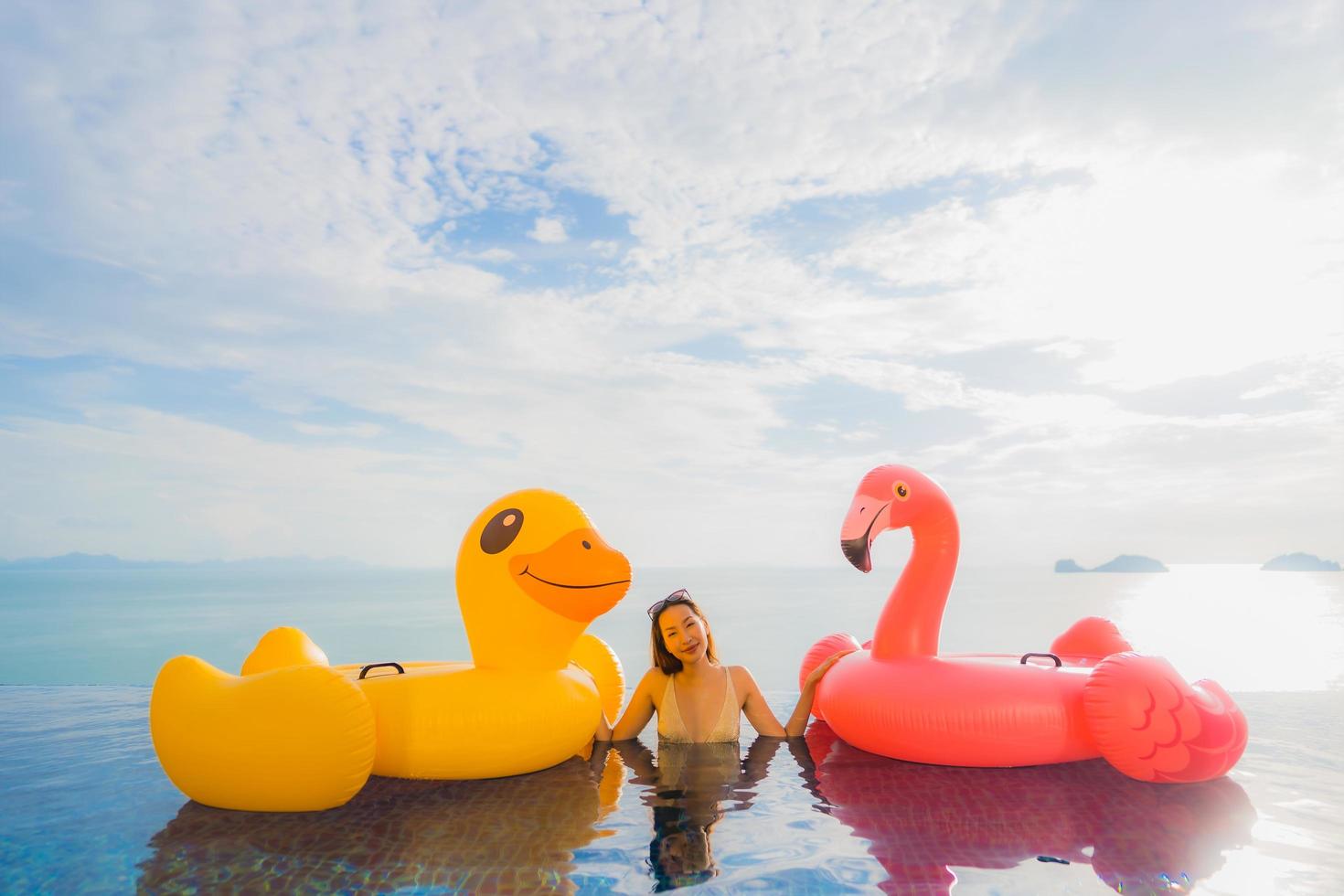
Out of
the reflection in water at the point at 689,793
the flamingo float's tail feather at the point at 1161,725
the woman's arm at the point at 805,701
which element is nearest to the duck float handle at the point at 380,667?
the reflection in water at the point at 689,793

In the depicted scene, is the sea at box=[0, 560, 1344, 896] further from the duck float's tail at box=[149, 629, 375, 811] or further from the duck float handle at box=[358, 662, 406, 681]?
the duck float handle at box=[358, 662, 406, 681]

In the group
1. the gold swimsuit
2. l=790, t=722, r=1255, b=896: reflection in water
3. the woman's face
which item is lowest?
l=790, t=722, r=1255, b=896: reflection in water

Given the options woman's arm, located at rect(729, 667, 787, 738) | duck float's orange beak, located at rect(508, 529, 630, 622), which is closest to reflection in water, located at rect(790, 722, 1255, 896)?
woman's arm, located at rect(729, 667, 787, 738)

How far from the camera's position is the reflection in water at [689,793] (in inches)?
116

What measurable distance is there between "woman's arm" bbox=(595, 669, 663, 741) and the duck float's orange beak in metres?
Result: 0.59

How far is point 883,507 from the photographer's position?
4508mm

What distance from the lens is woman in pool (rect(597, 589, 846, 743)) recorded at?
14.0 ft

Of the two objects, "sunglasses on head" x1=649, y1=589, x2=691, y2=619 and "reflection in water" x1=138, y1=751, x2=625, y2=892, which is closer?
"reflection in water" x1=138, y1=751, x2=625, y2=892

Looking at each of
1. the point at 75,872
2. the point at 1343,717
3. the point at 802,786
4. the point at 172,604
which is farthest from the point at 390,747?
the point at 172,604

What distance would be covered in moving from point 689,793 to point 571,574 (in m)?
1.11

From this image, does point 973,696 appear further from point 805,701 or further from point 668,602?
point 668,602

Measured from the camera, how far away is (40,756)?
4.61 m

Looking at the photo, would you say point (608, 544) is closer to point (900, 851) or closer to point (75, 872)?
point (900, 851)

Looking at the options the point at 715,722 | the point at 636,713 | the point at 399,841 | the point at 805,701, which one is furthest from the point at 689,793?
the point at 399,841
